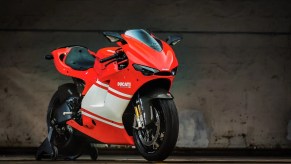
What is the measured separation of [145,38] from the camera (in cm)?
581

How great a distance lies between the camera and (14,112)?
9406 millimetres

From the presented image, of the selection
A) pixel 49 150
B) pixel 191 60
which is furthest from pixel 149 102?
pixel 191 60

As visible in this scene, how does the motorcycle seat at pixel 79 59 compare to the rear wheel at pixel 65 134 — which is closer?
the motorcycle seat at pixel 79 59

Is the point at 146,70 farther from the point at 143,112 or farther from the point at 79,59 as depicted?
the point at 79,59

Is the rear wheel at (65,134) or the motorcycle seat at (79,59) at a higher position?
the motorcycle seat at (79,59)

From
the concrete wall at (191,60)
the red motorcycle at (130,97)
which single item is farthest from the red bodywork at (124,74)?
the concrete wall at (191,60)

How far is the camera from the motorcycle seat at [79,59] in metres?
6.88

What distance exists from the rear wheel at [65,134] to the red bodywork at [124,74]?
331mm

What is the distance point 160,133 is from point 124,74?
63cm

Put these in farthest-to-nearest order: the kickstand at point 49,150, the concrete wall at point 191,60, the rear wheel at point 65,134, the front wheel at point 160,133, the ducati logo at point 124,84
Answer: the concrete wall at point 191,60, the kickstand at point 49,150, the rear wheel at point 65,134, the ducati logo at point 124,84, the front wheel at point 160,133

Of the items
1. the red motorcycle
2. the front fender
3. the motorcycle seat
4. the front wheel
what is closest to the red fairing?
the red motorcycle

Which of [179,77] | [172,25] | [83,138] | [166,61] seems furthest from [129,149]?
[166,61]

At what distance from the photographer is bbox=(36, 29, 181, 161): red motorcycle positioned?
217 inches

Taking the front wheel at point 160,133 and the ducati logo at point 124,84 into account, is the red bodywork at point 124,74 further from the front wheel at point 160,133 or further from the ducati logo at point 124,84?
the front wheel at point 160,133
